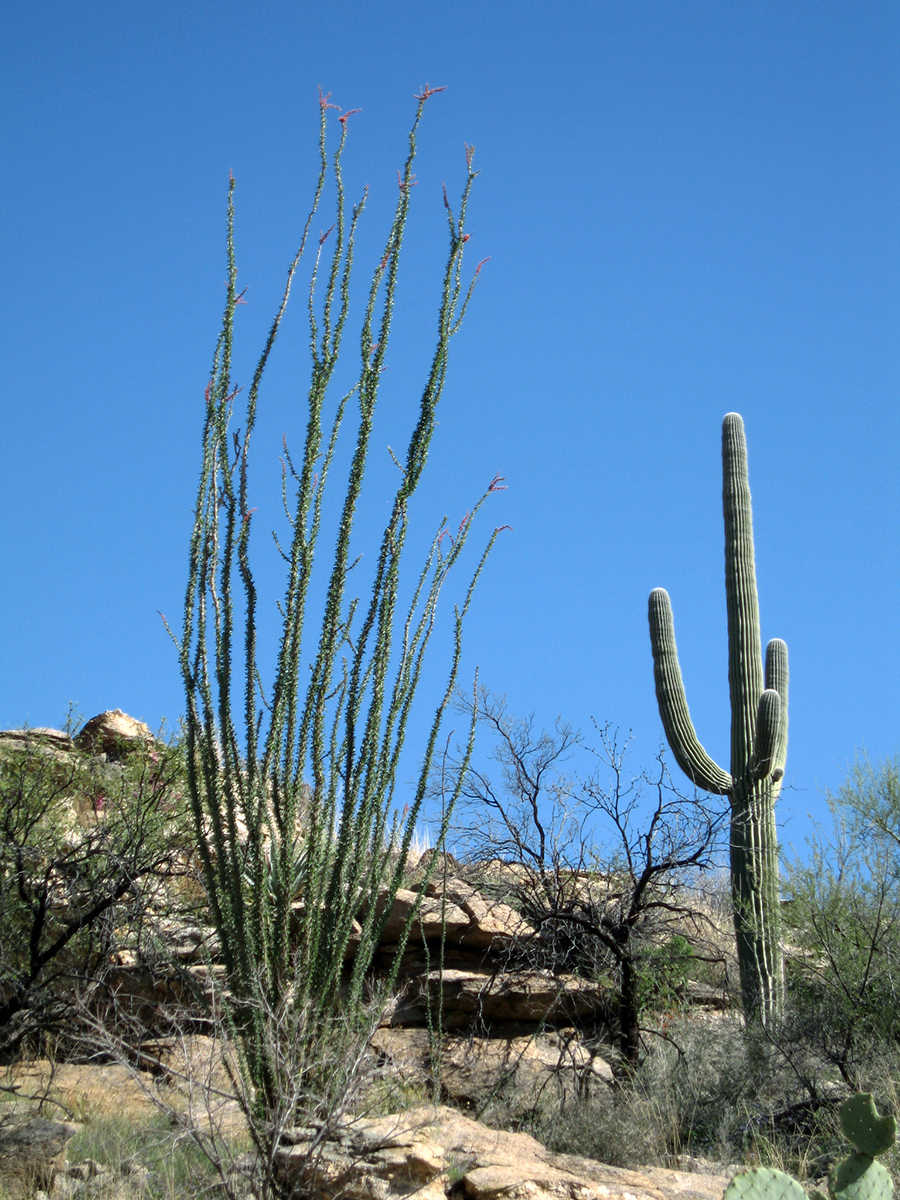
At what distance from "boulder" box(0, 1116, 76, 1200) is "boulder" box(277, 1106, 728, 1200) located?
1778mm

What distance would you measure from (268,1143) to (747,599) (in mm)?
8359

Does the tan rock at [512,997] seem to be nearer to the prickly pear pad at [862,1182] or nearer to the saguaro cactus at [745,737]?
the saguaro cactus at [745,737]

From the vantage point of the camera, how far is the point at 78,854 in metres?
8.53

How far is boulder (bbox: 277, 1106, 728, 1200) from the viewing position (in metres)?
4.24

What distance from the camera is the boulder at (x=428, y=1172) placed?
13.9 ft

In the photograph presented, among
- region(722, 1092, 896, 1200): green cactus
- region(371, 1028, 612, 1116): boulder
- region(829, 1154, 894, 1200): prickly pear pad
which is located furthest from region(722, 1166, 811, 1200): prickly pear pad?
region(371, 1028, 612, 1116): boulder

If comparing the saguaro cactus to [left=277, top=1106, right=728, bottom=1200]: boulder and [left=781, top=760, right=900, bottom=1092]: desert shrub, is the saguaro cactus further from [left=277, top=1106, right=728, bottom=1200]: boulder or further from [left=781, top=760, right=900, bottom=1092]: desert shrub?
[left=277, top=1106, right=728, bottom=1200]: boulder

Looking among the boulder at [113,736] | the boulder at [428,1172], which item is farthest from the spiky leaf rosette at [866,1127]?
the boulder at [113,736]

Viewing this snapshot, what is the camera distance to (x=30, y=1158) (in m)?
5.36

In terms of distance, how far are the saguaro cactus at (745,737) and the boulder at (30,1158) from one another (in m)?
5.73

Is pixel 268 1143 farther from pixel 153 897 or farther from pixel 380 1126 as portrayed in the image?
pixel 153 897

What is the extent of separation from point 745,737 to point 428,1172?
7049 millimetres

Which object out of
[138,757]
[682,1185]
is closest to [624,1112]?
[682,1185]

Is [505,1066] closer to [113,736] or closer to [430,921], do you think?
[430,921]
